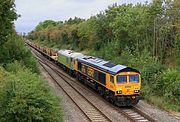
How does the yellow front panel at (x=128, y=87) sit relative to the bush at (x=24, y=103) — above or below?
below

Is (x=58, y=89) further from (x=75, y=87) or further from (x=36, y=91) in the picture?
(x=36, y=91)

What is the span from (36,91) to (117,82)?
29.4 ft

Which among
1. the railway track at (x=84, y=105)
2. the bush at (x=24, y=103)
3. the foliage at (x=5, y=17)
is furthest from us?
the foliage at (x=5, y=17)

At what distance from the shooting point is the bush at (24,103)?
49.9ft

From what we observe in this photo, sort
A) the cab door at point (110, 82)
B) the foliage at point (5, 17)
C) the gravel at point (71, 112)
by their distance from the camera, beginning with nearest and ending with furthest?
the gravel at point (71, 112) < the cab door at point (110, 82) < the foliage at point (5, 17)

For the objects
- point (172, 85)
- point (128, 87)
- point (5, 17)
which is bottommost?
point (172, 85)

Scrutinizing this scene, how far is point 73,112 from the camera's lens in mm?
22781

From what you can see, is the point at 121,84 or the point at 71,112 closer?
the point at 71,112

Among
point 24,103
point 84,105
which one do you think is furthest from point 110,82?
point 24,103

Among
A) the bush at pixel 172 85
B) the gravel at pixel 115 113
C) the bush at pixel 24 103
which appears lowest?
the gravel at pixel 115 113

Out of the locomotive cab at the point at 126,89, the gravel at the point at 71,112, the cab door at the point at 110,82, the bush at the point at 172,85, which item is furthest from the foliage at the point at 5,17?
the bush at the point at 172,85

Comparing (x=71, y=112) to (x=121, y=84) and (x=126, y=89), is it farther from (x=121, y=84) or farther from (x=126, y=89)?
(x=126, y=89)

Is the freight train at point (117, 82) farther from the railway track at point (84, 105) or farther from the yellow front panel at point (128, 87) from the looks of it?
the railway track at point (84, 105)

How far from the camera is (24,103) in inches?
599
